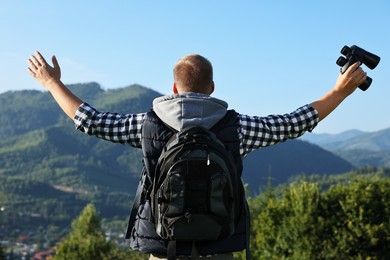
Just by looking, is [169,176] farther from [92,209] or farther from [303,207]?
[92,209]

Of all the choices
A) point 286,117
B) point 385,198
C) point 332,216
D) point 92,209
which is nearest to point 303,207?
point 332,216

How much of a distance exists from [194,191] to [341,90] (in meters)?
1.62

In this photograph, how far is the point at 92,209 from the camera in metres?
59.8

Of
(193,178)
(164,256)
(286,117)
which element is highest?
(286,117)

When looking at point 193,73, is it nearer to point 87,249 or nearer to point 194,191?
point 194,191

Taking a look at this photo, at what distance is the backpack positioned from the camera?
407 cm

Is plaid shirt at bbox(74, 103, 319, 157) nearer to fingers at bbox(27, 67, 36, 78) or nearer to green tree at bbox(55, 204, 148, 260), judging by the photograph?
fingers at bbox(27, 67, 36, 78)

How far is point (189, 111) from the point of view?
14.3ft

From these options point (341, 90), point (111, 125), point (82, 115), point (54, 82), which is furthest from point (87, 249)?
point (341, 90)

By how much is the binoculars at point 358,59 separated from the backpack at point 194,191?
1.43 meters

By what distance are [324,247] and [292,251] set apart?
1.61 metres

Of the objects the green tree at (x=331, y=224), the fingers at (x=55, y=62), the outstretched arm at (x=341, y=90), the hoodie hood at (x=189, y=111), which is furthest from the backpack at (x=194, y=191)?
the green tree at (x=331, y=224)

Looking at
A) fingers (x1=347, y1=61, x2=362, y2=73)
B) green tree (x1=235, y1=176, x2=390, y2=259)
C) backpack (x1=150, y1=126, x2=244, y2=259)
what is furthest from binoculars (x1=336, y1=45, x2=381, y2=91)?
green tree (x1=235, y1=176, x2=390, y2=259)

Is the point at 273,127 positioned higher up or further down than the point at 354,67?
further down
